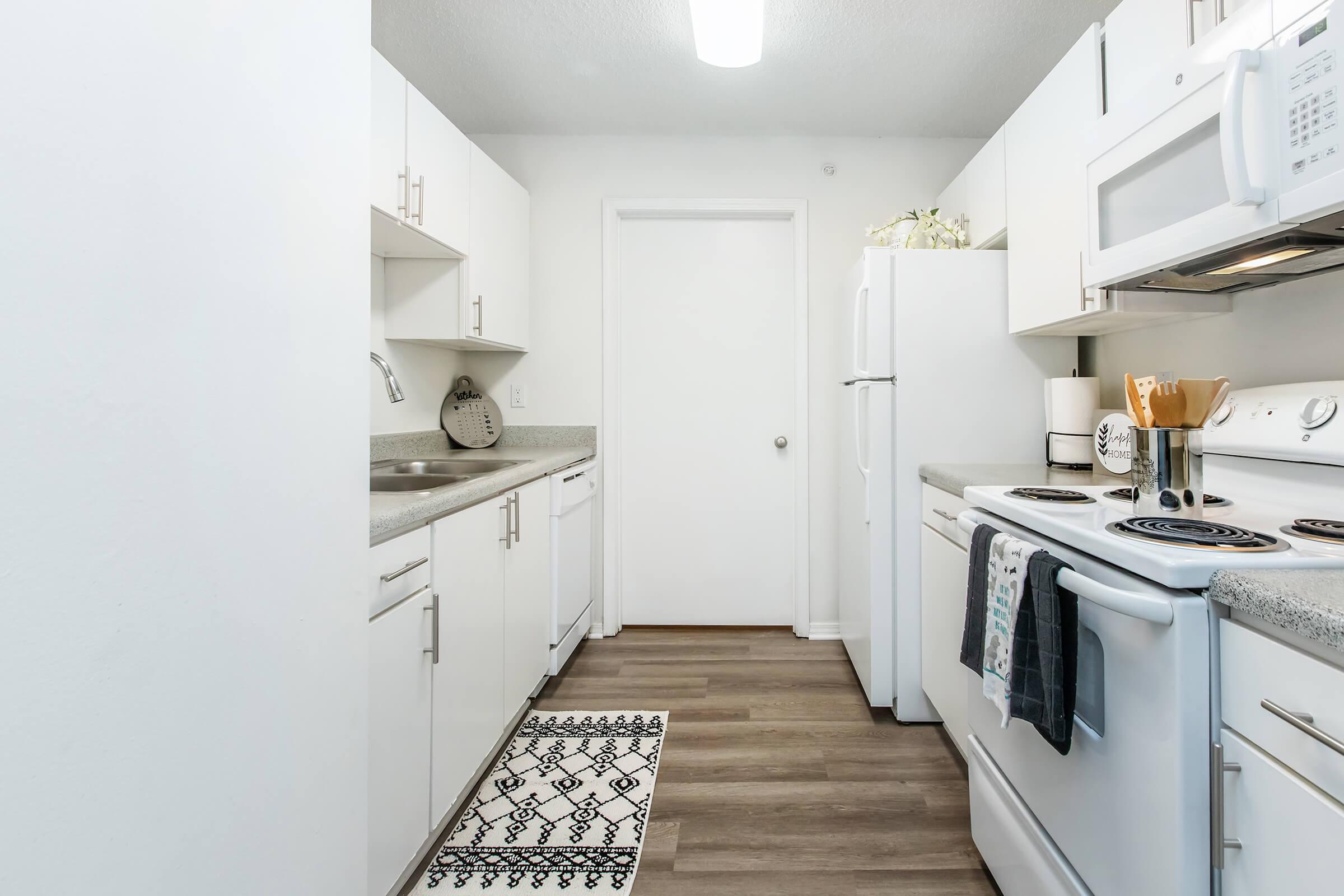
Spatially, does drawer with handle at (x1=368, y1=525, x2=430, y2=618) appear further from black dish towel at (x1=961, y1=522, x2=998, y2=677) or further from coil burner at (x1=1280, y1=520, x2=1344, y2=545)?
coil burner at (x1=1280, y1=520, x2=1344, y2=545)

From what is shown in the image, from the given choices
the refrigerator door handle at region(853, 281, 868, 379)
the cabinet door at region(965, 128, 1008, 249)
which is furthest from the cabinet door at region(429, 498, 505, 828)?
the cabinet door at region(965, 128, 1008, 249)

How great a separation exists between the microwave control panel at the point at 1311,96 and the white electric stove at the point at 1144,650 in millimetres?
508

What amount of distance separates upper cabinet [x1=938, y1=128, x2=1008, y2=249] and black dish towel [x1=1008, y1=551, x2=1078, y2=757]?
1.56m

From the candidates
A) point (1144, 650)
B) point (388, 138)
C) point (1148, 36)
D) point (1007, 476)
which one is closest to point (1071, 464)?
point (1007, 476)

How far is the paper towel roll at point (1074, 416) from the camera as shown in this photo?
6.59 feet

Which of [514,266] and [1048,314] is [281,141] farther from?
[514,266]

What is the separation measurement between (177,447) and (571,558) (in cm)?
207

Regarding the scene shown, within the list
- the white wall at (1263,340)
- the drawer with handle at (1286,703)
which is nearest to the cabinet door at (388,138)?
the drawer with handle at (1286,703)

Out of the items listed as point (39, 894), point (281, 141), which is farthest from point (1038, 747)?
point (281, 141)

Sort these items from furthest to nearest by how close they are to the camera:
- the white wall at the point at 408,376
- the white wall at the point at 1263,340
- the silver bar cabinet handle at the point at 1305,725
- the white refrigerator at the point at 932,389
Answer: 1. the white wall at the point at 408,376
2. the white refrigerator at the point at 932,389
3. the white wall at the point at 1263,340
4. the silver bar cabinet handle at the point at 1305,725

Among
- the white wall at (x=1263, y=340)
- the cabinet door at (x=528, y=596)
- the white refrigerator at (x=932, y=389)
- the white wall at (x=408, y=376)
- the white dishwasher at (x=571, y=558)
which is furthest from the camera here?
the white dishwasher at (x=571, y=558)

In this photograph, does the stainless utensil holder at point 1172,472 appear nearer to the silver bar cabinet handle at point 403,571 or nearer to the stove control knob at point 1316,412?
the stove control knob at point 1316,412

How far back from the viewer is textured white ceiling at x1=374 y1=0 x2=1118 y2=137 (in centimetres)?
211

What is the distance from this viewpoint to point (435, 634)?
140cm
